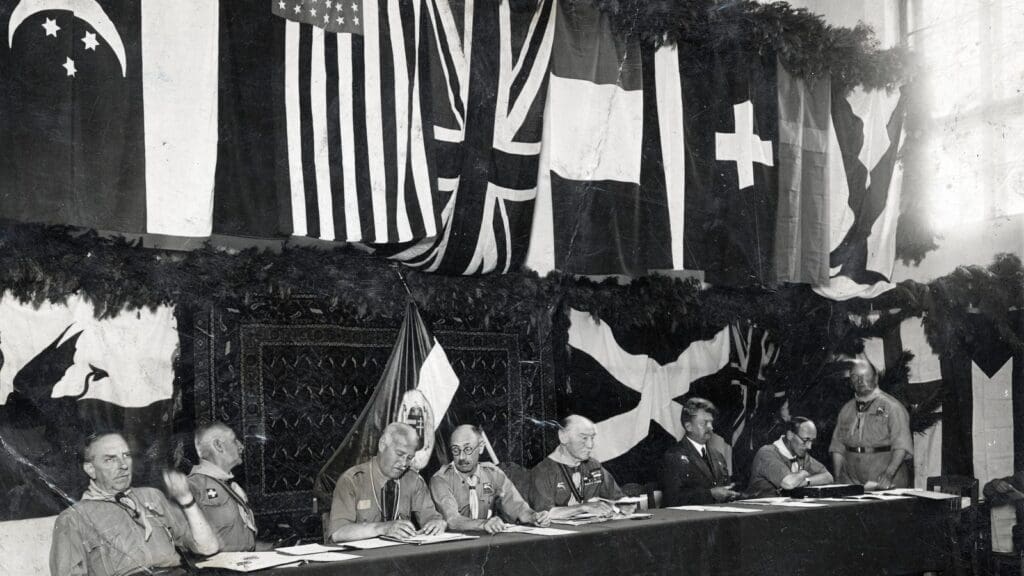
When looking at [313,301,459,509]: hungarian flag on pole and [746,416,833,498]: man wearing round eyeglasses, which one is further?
[746,416,833,498]: man wearing round eyeglasses

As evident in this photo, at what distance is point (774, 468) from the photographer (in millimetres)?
7801

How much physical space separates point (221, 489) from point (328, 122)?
7.28 feet

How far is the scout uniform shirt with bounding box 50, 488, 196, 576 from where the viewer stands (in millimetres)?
4652

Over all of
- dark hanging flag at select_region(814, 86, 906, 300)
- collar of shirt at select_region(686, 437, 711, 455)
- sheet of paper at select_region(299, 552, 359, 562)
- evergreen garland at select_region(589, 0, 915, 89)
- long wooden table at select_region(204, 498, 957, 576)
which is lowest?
long wooden table at select_region(204, 498, 957, 576)

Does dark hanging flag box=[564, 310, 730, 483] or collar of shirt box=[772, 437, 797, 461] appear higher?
dark hanging flag box=[564, 310, 730, 483]

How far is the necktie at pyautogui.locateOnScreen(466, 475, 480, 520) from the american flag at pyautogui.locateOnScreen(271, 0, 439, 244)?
1580 millimetres

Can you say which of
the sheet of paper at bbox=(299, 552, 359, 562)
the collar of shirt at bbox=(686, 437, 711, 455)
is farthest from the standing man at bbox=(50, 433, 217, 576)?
the collar of shirt at bbox=(686, 437, 711, 455)

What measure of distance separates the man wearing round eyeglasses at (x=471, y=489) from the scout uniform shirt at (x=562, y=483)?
0.26 meters

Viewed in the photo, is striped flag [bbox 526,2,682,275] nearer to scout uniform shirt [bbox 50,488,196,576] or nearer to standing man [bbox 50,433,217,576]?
standing man [bbox 50,433,217,576]

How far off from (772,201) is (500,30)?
287 centimetres

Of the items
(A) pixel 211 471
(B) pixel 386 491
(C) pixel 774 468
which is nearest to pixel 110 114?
(A) pixel 211 471

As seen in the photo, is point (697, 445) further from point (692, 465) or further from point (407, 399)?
point (407, 399)

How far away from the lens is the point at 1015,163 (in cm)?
801

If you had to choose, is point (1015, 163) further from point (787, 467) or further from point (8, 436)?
point (8, 436)
